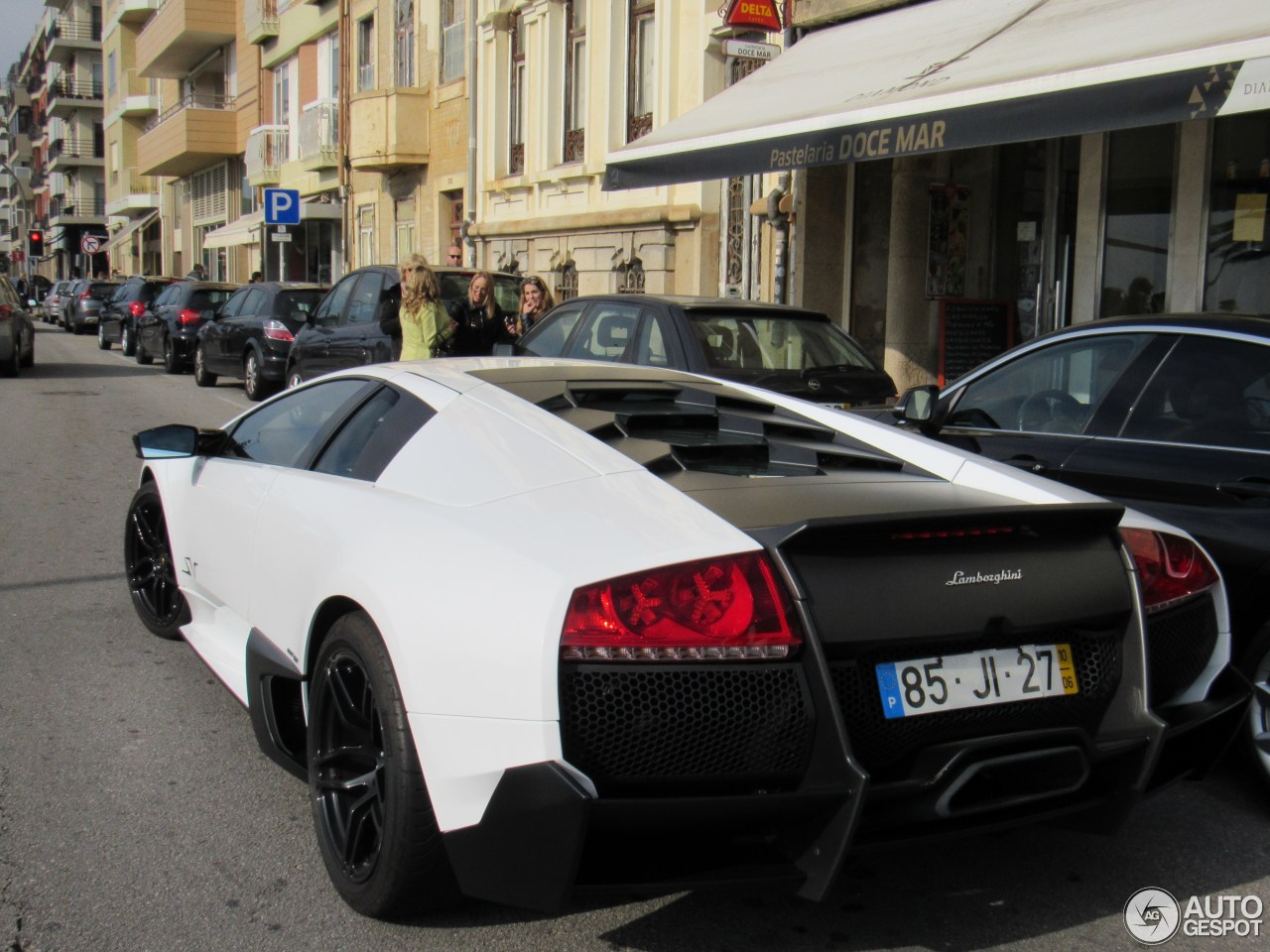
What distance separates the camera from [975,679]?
9.88 ft

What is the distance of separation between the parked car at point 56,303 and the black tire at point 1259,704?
148 ft

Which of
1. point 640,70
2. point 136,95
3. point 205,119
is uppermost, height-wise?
point 136,95

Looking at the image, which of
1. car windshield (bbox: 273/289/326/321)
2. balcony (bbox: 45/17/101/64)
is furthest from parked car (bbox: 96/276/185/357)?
balcony (bbox: 45/17/101/64)

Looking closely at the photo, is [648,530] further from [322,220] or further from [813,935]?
[322,220]

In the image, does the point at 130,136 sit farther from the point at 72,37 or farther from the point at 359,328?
the point at 359,328

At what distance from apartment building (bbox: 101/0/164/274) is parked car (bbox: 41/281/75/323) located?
8017mm

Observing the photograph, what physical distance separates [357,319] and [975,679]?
12087 millimetres

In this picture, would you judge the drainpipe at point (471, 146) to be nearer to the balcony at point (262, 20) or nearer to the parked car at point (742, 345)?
the balcony at point (262, 20)

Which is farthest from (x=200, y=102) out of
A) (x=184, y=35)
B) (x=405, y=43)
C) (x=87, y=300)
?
(x=405, y=43)

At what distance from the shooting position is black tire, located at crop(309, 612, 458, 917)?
9.81 feet

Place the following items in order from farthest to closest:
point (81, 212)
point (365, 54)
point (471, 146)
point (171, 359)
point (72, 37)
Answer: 1. point (81, 212)
2. point (72, 37)
3. point (365, 54)
4. point (471, 146)
5. point (171, 359)

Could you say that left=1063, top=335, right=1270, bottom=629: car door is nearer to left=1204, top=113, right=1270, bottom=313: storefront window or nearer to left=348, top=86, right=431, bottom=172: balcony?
left=1204, top=113, right=1270, bottom=313: storefront window

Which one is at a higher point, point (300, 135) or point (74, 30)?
point (74, 30)
